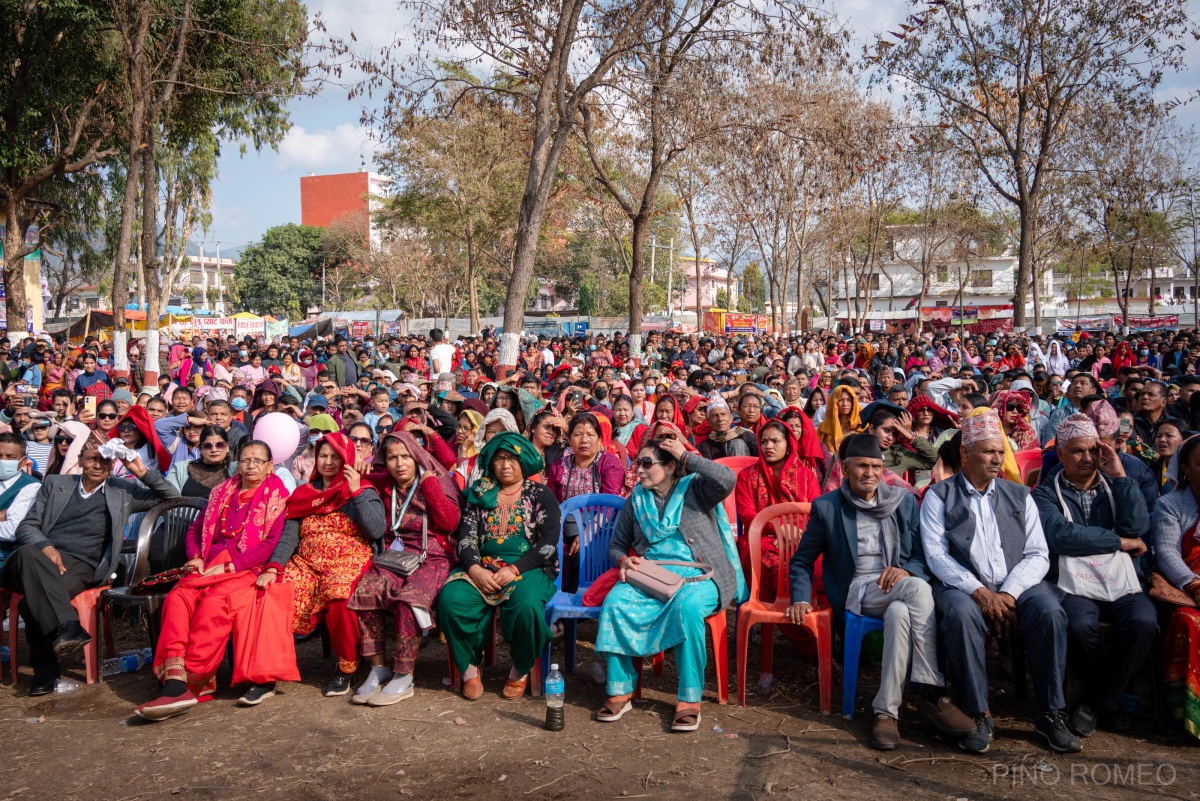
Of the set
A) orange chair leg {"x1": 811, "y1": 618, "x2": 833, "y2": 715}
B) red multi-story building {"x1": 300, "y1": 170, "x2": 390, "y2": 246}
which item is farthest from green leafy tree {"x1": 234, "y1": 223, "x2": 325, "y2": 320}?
orange chair leg {"x1": 811, "y1": 618, "x2": 833, "y2": 715}

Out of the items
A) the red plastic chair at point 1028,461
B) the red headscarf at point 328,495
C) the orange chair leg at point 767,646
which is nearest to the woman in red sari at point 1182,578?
the red plastic chair at point 1028,461

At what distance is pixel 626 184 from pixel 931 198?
10.6 m

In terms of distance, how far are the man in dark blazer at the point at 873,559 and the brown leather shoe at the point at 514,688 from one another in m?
1.39

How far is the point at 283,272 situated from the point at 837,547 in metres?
53.3

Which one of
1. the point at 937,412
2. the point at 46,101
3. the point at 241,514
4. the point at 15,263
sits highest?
the point at 46,101

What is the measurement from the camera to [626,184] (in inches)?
1062

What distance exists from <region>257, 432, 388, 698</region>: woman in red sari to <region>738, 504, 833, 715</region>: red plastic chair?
1.97 metres

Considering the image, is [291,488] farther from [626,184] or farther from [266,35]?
[626,184]

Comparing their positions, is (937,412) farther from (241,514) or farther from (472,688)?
(241,514)

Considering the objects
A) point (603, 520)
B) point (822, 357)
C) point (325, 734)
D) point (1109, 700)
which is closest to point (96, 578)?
point (325, 734)

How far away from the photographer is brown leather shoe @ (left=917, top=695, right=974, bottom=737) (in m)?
3.62

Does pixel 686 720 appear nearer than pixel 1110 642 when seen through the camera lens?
No

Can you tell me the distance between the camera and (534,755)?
3.67 metres

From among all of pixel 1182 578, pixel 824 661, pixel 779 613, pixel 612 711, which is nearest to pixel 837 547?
pixel 779 613
